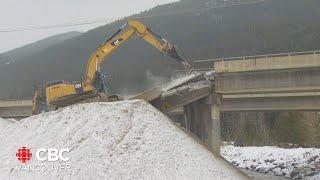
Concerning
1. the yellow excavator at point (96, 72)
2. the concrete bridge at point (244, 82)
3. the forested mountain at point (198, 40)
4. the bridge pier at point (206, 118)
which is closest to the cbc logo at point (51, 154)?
the yellow excavator at point (96, 72)

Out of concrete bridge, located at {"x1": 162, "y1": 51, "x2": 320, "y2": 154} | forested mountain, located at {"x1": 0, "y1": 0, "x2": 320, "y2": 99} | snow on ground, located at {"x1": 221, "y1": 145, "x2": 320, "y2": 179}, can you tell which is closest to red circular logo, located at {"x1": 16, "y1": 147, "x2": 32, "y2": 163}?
concrete bridge, located at {"x1": 162, "y1": 51, "x2": 320, "y2": 154}

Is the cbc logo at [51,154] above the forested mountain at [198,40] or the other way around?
the other way around

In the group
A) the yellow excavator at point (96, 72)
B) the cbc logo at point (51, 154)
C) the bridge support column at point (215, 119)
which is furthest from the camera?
the bridge support column at point (215, 119)

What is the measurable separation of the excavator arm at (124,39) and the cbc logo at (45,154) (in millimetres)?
11158

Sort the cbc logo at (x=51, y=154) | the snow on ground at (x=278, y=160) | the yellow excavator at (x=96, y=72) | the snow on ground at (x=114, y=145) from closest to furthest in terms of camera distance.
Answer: the snow on ground at (x=114, y=145)
the cbc logo at (x=51, y=154)
the yellow excavator at (x=96, y=72)
the snow on ground at (x=278, y=160)

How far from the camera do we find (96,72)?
3350cm

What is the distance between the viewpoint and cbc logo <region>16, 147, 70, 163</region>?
849 inches

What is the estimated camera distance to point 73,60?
158375mm

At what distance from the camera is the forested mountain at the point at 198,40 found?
126438 millimetres

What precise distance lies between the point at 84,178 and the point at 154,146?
3359mm

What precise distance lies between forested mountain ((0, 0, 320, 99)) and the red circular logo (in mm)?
80289

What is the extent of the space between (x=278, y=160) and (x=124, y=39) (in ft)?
68.2

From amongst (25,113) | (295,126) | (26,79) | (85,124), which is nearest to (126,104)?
(85,124)

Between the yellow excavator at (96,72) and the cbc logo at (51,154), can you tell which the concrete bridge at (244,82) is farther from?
the cbc logo at (51,154)
